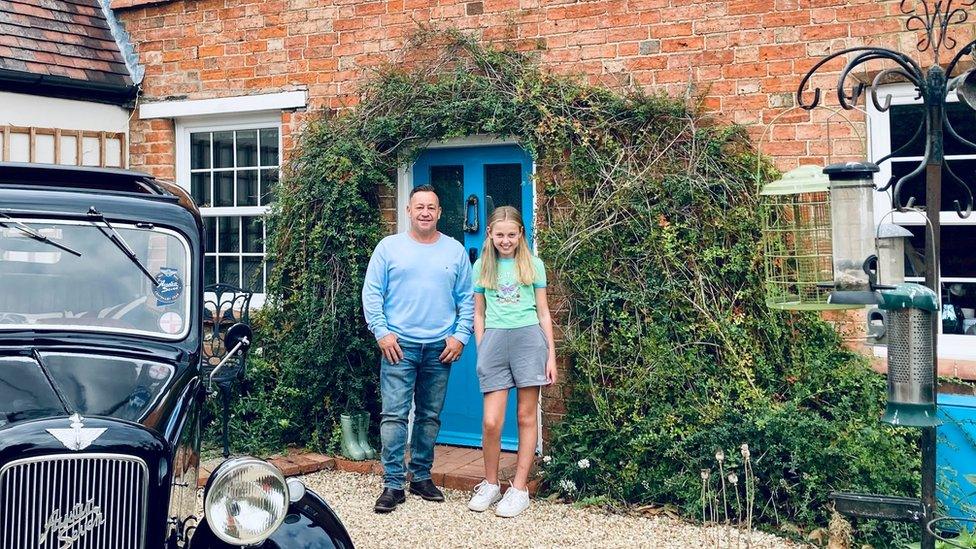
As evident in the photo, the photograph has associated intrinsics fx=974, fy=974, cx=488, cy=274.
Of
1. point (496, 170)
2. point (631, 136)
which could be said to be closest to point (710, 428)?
point (631, 136)

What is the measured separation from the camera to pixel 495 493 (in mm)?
5977

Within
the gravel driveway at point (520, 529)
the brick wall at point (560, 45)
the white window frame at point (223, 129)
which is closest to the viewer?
the gravel driveway at point (520, 529)

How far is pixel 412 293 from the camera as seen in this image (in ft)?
19.5

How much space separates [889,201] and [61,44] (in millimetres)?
6860

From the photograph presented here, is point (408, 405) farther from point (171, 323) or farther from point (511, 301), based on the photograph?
point (171, 323)

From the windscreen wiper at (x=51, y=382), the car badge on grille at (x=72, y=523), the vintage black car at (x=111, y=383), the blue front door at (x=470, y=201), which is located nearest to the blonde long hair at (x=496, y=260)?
the blue front door at (x=470, y=201)

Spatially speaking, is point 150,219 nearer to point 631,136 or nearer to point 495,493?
point 495,493

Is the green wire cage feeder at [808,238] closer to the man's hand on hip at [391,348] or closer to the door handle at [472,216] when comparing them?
the man's hand on hip at [391,348]

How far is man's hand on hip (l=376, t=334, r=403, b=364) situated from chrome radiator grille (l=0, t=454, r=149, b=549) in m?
2.60

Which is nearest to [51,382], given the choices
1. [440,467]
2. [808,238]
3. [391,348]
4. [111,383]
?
[111,383]

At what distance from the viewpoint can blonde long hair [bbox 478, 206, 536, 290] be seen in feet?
19.2

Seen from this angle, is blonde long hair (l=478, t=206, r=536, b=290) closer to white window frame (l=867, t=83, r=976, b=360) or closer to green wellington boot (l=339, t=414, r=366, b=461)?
green wellington boot (l=339, t=414, r=366, b=461)

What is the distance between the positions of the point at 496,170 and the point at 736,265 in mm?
2016

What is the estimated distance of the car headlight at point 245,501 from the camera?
338 cm
